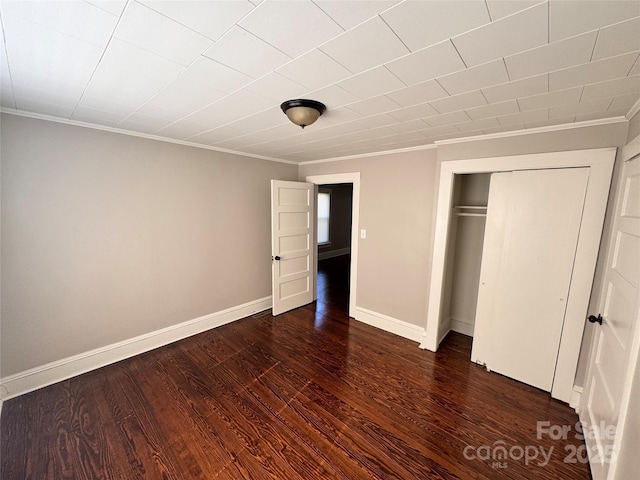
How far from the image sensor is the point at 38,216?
2166mm

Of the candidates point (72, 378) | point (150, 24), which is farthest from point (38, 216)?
point (150, 24)

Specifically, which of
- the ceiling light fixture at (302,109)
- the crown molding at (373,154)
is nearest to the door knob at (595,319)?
the crown molding at (373,154)

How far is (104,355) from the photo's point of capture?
2.58m

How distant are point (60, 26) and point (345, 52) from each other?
118cm

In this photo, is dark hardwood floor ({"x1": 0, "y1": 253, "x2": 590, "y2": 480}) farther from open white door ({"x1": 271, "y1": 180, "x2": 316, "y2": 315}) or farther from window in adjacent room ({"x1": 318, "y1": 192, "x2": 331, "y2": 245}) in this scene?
window in adjacent room ({"x1": 318, "y1": 192, "x2": 331, "y2": 245})

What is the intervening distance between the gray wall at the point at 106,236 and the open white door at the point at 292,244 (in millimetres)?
463

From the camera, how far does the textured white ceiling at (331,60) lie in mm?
924

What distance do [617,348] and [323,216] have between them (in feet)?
20.7

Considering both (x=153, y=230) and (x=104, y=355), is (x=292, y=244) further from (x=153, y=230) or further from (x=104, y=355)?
(x=104, y=355)

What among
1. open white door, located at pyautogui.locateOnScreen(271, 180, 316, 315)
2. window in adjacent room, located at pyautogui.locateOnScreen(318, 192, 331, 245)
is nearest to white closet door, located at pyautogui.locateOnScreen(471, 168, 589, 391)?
open white door, located at pyautogui.locateOnScreen(271, 180, 316, 315)

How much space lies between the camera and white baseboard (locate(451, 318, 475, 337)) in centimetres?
336

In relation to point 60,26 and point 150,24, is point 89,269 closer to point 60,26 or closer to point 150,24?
point 60,26

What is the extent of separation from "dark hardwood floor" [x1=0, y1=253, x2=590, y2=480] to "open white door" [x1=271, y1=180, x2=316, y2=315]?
1100 millimetres

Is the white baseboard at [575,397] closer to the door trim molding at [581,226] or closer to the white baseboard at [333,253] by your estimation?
the door trim molding at [581,226]
